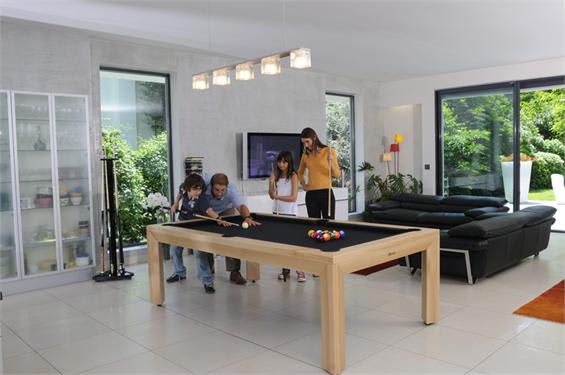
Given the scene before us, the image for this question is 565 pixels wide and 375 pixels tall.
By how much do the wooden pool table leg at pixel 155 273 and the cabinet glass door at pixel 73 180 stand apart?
1484 millimetres

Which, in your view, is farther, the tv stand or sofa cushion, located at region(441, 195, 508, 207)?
sofa cushion, located at region(441, 195, 508, 207)

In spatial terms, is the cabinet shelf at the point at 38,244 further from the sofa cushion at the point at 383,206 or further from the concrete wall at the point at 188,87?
the sofa cushion at the point at 383,206

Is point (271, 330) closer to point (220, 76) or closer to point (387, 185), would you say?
point (220, 76)

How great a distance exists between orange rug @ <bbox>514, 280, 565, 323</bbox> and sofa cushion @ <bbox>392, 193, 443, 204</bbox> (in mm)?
3286

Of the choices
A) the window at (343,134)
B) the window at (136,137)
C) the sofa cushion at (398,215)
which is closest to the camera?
the window at (136,137)

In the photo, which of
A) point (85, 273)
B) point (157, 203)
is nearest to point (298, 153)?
point (157, 203)

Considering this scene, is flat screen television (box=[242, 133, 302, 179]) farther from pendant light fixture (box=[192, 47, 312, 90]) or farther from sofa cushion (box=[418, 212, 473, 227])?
pendant light fixture (box=[192, 47, 312, 90])

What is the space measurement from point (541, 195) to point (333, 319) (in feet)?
29.0

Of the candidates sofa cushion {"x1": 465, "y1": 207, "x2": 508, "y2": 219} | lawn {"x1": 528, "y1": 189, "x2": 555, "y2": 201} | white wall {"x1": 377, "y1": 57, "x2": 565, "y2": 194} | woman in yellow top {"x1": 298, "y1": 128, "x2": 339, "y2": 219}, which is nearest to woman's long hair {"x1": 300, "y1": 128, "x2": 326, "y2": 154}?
woman in yellow top {"x1": 298, "y1": 128, "x2": 339, "y2": 219}

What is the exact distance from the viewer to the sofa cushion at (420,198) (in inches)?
298

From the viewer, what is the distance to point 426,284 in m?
3.50

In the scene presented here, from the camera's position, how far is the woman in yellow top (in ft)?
15.8

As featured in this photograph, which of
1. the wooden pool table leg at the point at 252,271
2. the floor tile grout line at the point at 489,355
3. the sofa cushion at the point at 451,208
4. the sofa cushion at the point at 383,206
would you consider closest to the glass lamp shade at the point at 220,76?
the wooden pool table leg at the point at 252,271

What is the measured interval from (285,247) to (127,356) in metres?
1.26
